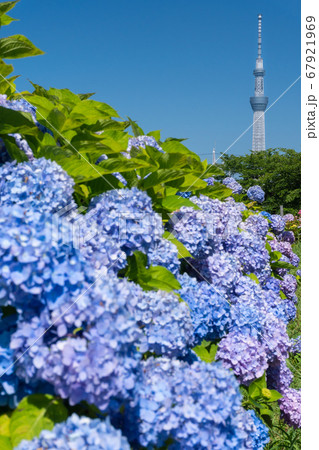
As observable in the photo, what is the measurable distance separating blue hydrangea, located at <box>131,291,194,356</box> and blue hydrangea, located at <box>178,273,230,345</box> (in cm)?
47

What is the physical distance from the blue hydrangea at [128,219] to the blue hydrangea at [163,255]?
46 millimetres

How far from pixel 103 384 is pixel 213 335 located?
55.0 inches

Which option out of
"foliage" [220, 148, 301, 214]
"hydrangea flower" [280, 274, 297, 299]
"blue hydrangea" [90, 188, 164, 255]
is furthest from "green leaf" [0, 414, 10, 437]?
"foliage" [220, 148, 301, 214]

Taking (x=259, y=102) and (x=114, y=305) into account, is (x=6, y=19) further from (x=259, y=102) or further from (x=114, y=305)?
(x=259, y=102)

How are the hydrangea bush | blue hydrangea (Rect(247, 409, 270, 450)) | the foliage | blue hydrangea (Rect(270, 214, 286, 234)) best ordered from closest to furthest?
1. the hydrangea bush
2. blue hydrangea (Rect(247, 409, 270, 450))
3. blue hydrangea (Rect(270, 214, 286, 234))
4. the foliage

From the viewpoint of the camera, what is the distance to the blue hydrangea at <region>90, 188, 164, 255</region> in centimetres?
189

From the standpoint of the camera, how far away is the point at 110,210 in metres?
1.96

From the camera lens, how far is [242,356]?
2.31 m

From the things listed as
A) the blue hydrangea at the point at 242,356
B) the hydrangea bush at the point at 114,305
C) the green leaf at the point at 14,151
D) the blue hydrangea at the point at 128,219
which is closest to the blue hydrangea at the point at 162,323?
the hydrangea bush at the point at 114,305

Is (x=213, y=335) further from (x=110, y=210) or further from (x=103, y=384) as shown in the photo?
(x=103, y=384)

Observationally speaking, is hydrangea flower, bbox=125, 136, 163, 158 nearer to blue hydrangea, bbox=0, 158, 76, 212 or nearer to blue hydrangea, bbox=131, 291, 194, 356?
blue hydrangea, bbox=0, 158, 76, 212

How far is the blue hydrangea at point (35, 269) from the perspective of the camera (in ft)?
3.63

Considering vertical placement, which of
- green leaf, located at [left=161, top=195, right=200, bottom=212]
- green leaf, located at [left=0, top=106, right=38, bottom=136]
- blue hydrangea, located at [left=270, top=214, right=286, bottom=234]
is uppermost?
blue hydrangea, located at [left=270, top=214, right=286, bottom=234]

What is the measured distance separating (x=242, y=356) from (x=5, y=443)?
4.77 ft
